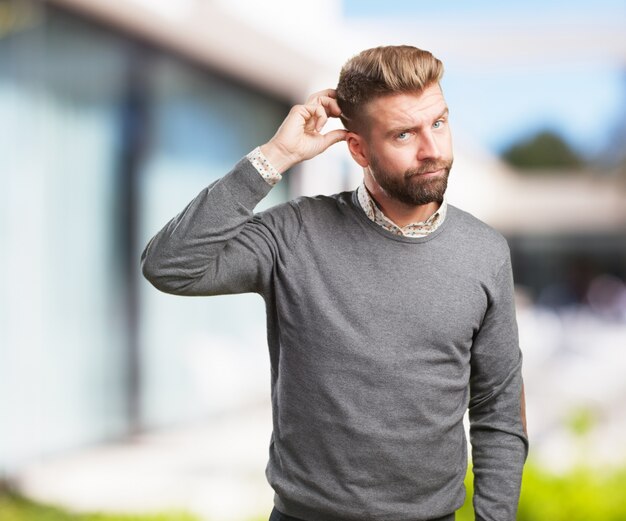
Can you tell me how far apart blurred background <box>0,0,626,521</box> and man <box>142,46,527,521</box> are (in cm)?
174

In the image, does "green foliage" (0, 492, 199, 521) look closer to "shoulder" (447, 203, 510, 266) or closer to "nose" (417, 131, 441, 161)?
"shoulder" (447, 203, 510, 266)

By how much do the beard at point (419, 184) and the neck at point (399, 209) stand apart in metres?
0.04

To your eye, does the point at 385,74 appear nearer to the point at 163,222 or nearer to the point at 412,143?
the point at 412,143

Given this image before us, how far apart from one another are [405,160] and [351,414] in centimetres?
47

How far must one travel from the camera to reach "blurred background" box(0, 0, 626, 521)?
4809 mm

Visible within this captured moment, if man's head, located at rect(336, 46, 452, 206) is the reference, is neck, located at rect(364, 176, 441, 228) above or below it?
below

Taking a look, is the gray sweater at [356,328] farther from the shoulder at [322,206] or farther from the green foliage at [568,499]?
the green foliage at [568,499]

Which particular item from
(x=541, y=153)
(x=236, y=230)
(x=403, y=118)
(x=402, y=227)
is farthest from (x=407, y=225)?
(x=541, y=153)

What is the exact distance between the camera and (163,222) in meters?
6.49

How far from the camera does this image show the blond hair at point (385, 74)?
5.35 feet

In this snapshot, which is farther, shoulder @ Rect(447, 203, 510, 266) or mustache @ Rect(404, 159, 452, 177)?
shoulder @ Rect(447, 203, 510, 266)

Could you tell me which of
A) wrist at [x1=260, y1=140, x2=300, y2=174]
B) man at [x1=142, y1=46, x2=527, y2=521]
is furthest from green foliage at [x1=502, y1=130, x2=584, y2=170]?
wrist at [x1=260, y1=140, x2=300, y2=174]

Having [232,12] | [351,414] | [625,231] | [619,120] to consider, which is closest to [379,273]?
[351,414]

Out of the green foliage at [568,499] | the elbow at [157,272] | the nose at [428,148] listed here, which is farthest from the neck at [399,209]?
the green foliage at [568,499]
